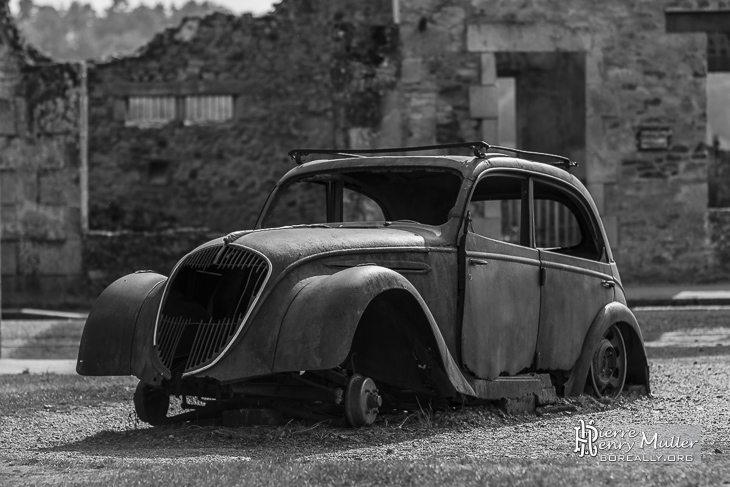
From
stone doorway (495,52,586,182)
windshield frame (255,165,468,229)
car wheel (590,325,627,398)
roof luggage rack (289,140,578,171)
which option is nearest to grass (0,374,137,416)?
windshield frame (255,165,468,229)

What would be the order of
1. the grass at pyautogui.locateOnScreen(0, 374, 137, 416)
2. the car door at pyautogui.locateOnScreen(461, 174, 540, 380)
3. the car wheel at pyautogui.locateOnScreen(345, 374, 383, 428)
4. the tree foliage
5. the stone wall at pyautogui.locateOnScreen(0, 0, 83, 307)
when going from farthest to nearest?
the tree foliage
the stone wall at pyautogui.locateOnScreen(0, 0, 83, 307)
the grass at pyautogui.locateOnScreen(0, 374, 137, 416)
the car door at pyautogui.locateOnScreen(461, 174, 540, 380)
the car wheel at pyautogui.locateOnScreen(345, 374, 383, 428)

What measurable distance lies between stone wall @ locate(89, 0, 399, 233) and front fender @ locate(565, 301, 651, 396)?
17.7m

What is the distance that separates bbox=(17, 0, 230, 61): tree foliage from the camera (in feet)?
312

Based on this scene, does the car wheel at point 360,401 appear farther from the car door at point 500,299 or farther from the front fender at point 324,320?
the car door at point 500,299

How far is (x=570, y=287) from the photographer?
7.97 meters

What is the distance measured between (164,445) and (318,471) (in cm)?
147

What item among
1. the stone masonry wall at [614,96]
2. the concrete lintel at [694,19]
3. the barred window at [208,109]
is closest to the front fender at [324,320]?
the stone masonry wall at [614,96]

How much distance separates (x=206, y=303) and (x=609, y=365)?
2.97 m

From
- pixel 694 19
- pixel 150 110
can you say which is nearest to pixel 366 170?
pixel 694 19

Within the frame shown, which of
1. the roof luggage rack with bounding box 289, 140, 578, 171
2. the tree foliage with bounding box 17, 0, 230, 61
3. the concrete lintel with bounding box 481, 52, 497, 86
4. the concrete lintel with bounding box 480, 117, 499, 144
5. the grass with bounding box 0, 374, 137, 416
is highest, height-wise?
the tree foliage with bounding box 17, 0, 230, 61

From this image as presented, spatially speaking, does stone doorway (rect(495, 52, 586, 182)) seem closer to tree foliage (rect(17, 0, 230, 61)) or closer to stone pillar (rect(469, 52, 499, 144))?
stone pillar (rect(469, 52, 499, 144))

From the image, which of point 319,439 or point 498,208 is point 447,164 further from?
point 498,208

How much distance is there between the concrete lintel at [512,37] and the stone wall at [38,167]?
6527 mm

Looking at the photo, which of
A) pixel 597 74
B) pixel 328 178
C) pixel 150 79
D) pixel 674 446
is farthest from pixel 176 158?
pixel 674 446
